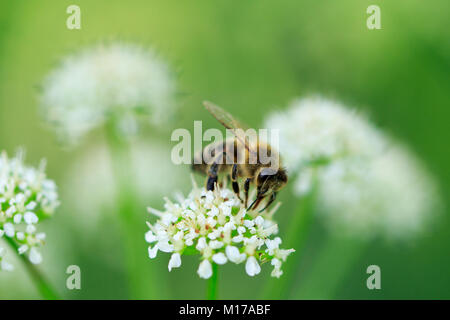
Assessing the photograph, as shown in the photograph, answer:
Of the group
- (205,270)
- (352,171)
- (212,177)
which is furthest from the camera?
(352,171)

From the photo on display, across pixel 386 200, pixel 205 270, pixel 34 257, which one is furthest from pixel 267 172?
pixel 386 200

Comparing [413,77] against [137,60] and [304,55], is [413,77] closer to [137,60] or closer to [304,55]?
[304,55]

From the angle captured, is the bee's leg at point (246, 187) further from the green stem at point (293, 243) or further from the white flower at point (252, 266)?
the green stem at point (293, 243)

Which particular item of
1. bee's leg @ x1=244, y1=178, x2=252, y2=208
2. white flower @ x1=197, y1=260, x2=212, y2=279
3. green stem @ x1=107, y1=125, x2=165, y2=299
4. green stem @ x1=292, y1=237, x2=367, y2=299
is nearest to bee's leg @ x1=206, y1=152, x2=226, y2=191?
bee's leg @ x1=244, y1=178, x2=252, y2=208

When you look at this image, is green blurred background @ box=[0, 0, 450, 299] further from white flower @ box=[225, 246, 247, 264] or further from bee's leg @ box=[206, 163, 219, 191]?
A: white flower @ box=[225, 246, 247, 264]

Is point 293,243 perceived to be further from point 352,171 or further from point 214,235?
point 214,235
